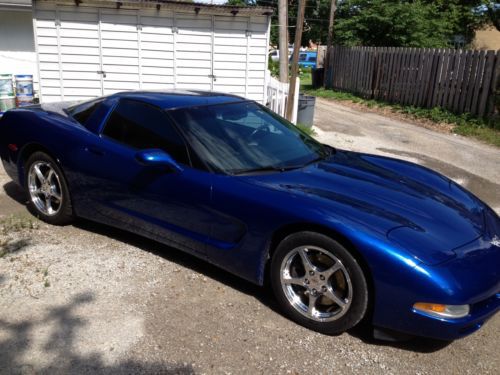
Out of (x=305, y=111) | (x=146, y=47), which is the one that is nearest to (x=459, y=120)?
(x=305, y=111)

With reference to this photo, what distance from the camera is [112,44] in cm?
1046

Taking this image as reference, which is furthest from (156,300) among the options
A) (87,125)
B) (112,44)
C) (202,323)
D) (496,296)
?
(112,44)

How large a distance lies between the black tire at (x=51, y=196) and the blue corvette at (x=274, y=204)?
0.04 ft

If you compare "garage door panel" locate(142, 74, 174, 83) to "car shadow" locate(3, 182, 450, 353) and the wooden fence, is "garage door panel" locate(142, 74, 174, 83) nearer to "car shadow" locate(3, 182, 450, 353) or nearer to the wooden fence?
"car shadow" locate(3, 182, 450, 353)

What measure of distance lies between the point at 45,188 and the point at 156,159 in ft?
5.52

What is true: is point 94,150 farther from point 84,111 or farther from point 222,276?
point 222,276

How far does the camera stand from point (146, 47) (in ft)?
34.8

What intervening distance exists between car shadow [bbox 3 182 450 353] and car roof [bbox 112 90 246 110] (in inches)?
48.5

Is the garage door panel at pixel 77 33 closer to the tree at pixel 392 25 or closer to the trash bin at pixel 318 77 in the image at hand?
the tree at pixel 392 25

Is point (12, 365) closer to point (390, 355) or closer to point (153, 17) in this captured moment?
point (390, 355)

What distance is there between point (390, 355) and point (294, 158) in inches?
66.2

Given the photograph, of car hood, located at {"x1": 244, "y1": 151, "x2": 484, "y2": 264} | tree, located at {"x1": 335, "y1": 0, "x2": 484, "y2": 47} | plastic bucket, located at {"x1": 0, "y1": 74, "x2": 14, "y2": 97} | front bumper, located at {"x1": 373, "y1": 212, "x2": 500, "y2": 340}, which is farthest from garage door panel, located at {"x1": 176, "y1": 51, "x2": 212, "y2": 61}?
tree, located at {"x1": 335, "y1": 0, "x2": 484, "y2": 47}

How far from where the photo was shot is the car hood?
2832 millimetres

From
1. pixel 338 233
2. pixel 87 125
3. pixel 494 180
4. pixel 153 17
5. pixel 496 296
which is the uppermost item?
pixel 153 17
